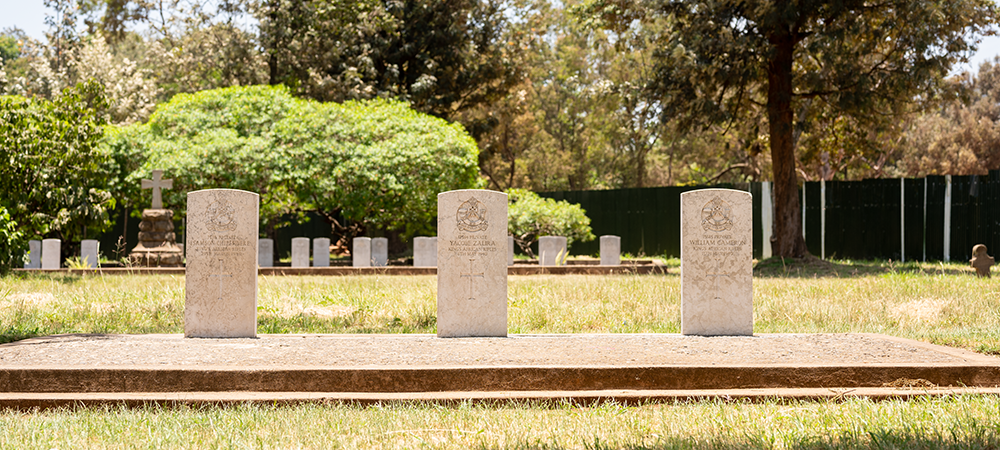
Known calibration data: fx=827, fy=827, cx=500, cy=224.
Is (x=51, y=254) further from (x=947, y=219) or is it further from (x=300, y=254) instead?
(x=947, y=219)

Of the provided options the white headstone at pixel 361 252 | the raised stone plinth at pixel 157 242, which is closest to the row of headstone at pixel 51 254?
the raised stone plinth at pixel 157 242

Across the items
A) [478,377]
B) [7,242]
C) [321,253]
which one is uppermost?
[7,242]

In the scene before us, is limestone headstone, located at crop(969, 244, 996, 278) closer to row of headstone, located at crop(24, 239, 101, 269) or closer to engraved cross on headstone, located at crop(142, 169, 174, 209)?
engraved cross on headstone, located at crop(142, 169, 174, 209)

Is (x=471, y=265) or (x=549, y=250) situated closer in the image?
(x=471, y=265)

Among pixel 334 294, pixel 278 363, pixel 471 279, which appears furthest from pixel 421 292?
pixel 278 363

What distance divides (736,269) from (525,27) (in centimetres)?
2417

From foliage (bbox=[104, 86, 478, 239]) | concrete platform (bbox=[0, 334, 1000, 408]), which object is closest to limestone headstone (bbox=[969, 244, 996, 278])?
concrete platform (bbox=[0, 334, 1000, 408])

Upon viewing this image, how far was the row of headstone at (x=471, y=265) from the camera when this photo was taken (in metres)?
8.73

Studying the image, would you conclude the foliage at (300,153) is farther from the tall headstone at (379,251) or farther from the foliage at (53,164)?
the tall headstone at (379,251)

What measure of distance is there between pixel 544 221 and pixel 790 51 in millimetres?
8199

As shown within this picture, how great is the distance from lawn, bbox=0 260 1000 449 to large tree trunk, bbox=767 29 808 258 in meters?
2.27

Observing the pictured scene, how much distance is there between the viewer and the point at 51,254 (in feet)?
67.6

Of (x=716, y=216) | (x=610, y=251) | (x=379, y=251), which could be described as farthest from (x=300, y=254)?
(x=716, y=216)

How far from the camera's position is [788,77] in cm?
2077
